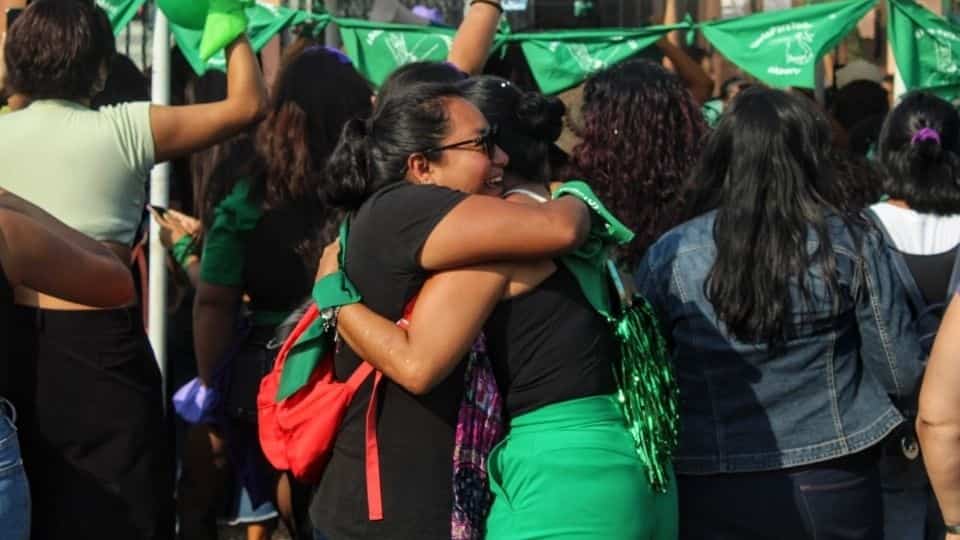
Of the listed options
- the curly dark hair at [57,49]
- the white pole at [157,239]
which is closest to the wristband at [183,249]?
the white pole at [157,239]

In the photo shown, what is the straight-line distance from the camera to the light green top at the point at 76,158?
3.94 metres

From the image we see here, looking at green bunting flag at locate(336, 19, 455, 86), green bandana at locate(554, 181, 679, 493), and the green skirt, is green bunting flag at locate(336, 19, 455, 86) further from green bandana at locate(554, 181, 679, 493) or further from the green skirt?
the green skirt

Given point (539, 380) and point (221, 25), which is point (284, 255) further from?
point (539, 380)

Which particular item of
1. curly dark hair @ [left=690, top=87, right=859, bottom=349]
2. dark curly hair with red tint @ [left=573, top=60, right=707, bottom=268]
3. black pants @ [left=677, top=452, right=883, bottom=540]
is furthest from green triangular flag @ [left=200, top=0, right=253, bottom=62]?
black pants @ [left=677, top=452, right=883, bottom=540]

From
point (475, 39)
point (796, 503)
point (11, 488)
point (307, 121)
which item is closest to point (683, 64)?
point (475, 39)

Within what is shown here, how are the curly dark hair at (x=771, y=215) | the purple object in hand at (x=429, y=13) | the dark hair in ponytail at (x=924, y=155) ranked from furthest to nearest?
the purple object in hand at (x=429, y=13) → the dark hair in ponytail at (x=924, y=155) → the curly dark hair at (x=771, y=215)

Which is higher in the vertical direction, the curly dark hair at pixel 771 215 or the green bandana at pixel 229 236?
the curly dark hair at pixel 771 215

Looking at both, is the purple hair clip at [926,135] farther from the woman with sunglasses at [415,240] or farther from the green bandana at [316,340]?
the green bandana at [316,340]

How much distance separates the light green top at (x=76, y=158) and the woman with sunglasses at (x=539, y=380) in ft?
4.04

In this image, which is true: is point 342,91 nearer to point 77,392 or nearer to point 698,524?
point 77,392

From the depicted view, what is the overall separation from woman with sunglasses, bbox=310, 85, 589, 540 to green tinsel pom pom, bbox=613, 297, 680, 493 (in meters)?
0.28

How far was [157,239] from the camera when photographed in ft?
17.7

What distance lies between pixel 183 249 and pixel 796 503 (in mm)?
2607

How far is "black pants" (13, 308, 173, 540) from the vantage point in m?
3.59
